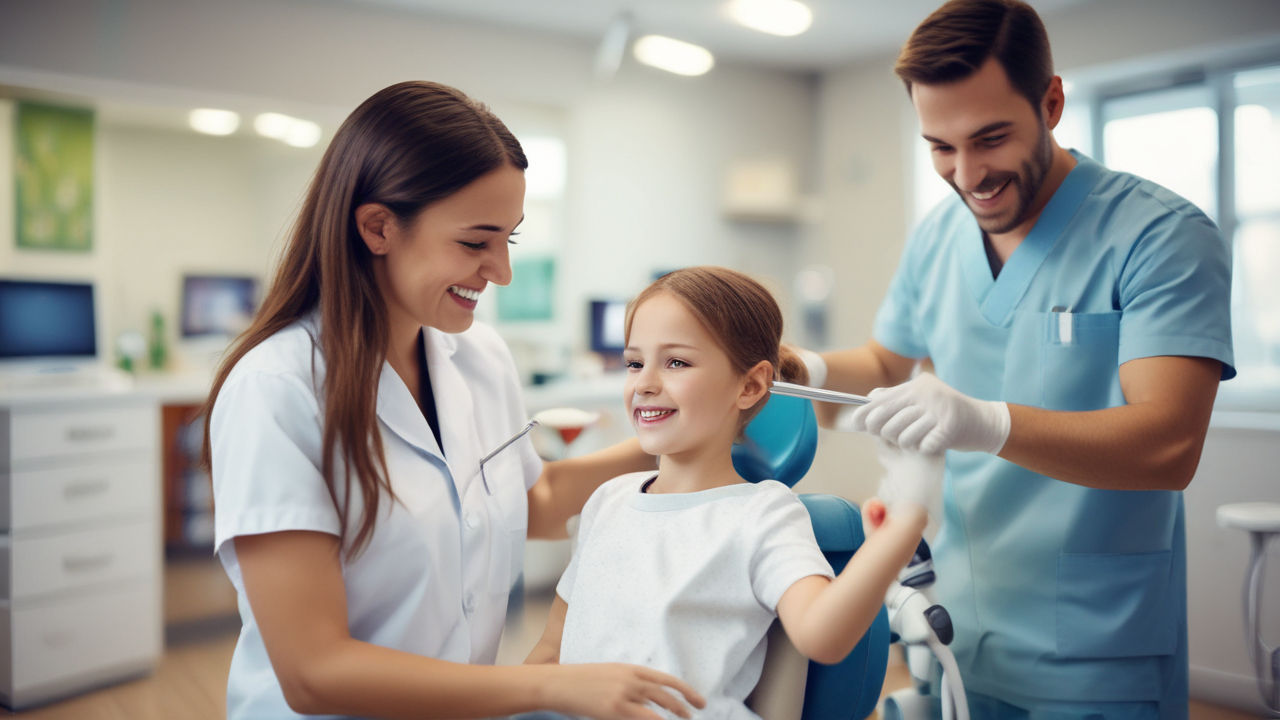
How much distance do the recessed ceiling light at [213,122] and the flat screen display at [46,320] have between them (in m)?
0.99

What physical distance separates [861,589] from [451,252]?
0.64 meters

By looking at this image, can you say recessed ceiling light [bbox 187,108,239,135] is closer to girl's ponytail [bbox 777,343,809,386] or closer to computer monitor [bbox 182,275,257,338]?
computer monitor [bbox 182,275,257,338]

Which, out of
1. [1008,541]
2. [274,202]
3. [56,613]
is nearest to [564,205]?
[274,202]

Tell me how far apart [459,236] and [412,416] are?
0.81 ft

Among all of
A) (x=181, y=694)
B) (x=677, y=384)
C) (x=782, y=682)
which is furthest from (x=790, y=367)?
(x=181, y=694)

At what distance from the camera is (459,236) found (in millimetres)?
1076

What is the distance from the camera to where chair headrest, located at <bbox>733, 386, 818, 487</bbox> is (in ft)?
4.04

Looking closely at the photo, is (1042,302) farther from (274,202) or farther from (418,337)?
(274,202)

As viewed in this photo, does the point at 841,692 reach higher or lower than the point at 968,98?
lower

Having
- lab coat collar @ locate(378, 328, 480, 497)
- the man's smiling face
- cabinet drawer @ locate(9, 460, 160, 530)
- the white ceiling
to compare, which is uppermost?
the white ceiling

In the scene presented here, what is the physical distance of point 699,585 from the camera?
1.03 metres

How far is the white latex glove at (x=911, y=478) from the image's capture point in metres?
0.94

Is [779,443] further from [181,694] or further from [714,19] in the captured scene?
[714,19]

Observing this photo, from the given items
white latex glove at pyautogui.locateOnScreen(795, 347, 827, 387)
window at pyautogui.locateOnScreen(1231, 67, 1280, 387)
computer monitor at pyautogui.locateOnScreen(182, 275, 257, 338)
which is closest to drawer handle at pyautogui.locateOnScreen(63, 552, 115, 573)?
computer monitor at pyautogui.locateOnScreen(182, 275, 257, 338)
